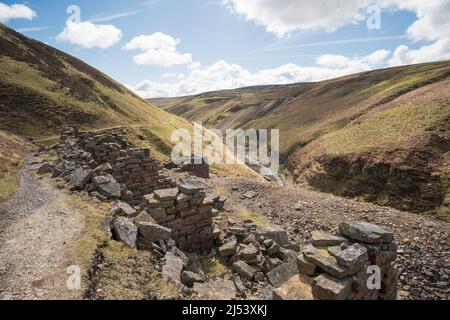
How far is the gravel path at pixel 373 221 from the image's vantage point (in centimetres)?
1377

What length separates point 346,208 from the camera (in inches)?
907

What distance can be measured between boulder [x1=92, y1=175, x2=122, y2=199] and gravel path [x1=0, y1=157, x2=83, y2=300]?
1.89m

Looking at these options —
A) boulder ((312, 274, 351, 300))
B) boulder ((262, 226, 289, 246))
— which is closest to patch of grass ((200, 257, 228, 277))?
boulder ((262, 226, 289, 246))

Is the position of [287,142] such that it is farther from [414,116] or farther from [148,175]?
[148,175]

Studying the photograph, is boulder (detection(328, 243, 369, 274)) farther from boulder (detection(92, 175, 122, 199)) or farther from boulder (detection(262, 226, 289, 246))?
boulder (detection(92, 175, 122, 199))

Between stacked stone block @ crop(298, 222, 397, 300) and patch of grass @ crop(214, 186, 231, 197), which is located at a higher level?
stacked stone block @ crop(298, 222, 397, 300)

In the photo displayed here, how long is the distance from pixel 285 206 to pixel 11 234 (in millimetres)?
17860

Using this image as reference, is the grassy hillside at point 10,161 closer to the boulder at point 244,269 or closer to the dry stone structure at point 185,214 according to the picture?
the dry stone structure at point 185,214

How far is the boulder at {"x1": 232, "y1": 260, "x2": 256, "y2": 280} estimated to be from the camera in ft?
38.1

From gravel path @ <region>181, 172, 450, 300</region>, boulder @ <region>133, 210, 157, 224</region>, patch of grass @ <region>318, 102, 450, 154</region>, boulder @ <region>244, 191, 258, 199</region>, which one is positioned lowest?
gravel path @ <region>181, 172, 450, 300</region>

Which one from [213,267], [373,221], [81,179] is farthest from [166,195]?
[373,221]

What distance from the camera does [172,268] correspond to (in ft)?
32.4

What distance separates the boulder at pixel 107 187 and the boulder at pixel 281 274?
9.46 meters
